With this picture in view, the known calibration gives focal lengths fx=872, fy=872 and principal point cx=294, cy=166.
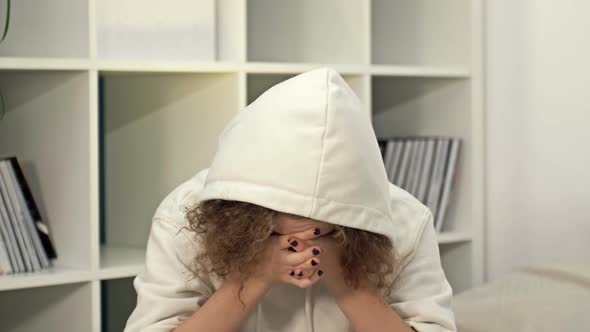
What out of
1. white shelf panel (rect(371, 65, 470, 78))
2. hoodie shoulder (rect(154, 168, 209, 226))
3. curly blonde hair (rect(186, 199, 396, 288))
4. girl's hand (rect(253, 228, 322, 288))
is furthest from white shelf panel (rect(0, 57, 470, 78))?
girl's hand (rect(253, 228, 322, 288))

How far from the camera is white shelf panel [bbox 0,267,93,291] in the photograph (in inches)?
60.2

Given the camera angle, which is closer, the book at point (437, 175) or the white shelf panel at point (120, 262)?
the white shelf panel at point (120, 262)

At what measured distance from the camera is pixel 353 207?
3.69 feet

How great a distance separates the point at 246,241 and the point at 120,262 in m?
0.61

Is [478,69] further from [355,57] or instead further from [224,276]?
[224,276]

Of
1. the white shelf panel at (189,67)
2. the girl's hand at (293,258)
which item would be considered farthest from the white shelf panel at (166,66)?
the girl's hand at (293,258)

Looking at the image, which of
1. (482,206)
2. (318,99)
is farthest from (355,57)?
(318,99)

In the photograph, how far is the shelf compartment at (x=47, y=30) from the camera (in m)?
1.62

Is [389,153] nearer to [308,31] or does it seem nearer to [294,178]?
[308,31]

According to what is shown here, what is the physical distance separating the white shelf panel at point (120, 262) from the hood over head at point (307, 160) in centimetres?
55

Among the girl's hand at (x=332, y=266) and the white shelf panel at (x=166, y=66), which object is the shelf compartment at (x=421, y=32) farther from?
the girl's hand at (x=332, y=266)

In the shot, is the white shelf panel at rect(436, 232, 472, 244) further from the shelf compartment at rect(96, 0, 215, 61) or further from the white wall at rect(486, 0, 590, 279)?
the shelf compartment at rect(96, 0, 215, 61)

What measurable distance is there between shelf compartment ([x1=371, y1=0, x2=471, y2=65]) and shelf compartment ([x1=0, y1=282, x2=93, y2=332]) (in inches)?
40.5

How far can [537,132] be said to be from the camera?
2141 millimetres
